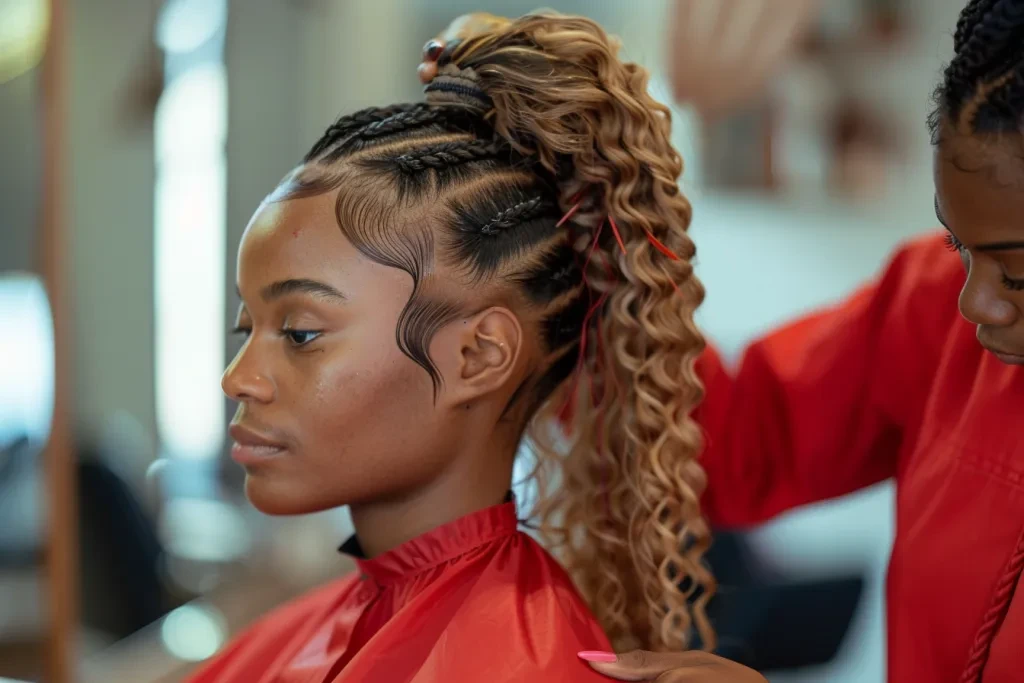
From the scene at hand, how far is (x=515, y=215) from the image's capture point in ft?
2.72

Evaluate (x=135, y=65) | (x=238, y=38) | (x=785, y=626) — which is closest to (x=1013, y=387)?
(x=785, y=626)

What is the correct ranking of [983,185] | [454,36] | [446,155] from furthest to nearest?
[454,36] < [446,155] < [983,185]

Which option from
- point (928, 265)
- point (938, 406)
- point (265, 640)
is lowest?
point (265, 640)

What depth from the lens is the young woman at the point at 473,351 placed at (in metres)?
0.78

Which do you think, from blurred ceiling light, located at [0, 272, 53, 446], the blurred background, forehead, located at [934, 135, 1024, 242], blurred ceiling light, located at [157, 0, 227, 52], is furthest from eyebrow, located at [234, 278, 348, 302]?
blurred ceiling light, located at [157, 0, 227, 52]

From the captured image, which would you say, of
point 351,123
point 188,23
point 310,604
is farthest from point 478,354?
point 188,23

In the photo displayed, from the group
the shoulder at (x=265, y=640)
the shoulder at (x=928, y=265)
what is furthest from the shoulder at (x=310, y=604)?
the shoulder at (x=928, y=265)

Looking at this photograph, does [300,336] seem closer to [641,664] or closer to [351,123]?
[351,123]

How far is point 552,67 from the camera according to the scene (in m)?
0.84

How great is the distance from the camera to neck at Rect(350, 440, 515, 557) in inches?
33.1

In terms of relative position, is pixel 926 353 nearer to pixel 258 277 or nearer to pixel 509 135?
pixel 509 135

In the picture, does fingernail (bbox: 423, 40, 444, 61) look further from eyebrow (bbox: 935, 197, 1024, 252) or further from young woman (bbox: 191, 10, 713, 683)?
eyebrow (bbox: 935, 197, 1024, 252)

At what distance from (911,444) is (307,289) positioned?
0.55m

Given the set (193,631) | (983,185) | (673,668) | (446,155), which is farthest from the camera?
(193,631)
